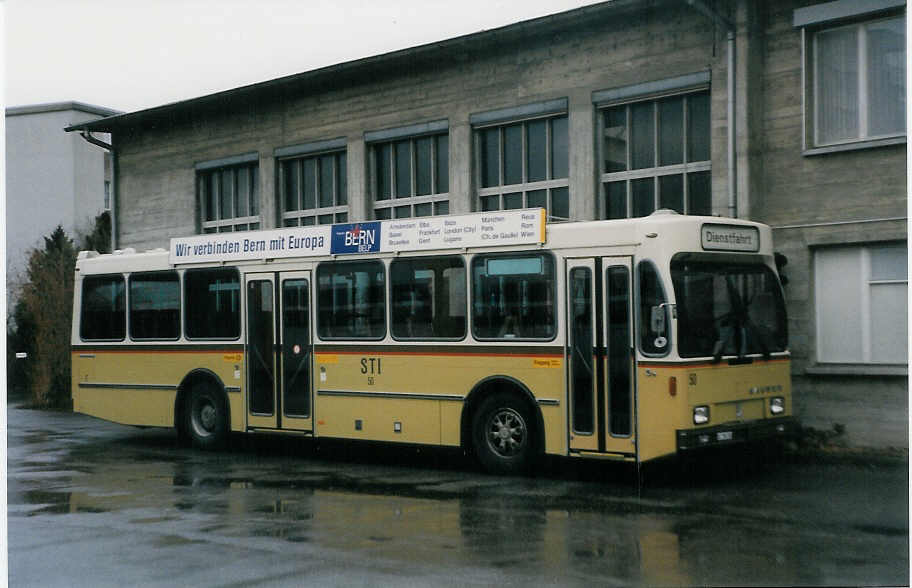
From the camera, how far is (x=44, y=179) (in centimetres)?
1811

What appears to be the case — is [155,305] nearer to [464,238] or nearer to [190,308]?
[190,308]

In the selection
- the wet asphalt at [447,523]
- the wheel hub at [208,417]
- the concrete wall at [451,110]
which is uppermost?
the concrete wall at [451,110]

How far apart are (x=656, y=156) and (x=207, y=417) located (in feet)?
24.6

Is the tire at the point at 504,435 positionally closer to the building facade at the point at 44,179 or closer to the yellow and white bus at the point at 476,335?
the yellow and white bus at the point at 476,335

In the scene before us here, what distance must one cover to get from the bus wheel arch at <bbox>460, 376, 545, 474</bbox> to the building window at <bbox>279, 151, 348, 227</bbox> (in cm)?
914

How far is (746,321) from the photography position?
12.3 meters

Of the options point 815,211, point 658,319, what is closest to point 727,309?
point 658,319

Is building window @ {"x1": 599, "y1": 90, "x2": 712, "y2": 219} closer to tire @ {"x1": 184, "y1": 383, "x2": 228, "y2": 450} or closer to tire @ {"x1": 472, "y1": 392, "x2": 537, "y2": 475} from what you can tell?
tire @ {"x1": 472, "y1": 392, "x2": 537, "y2": 475}

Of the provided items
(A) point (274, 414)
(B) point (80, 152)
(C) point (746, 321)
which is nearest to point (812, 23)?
(C) point (746, 321)

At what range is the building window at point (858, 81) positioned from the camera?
46.1ft

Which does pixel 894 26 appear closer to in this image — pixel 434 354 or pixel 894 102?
pixel 894 102

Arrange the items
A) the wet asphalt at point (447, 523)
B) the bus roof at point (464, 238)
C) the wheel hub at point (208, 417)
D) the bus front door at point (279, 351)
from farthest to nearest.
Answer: the wheel hub at point (208, 417)
the bus front door at point (279, 351)
the bus roof at point (464, 238)
the wet asphalt at point (447, 523)

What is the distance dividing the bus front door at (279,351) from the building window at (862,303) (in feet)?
21.6

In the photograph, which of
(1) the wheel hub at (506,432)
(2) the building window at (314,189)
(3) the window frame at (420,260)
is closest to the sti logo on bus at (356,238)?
(3) the window frame at (420,260)
